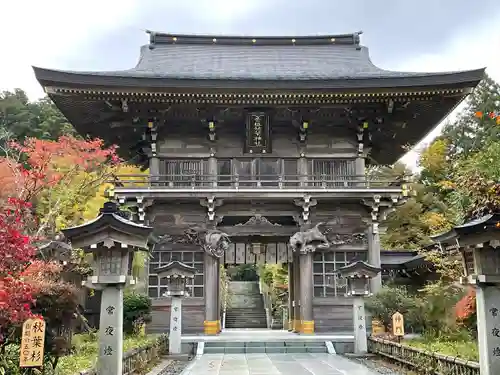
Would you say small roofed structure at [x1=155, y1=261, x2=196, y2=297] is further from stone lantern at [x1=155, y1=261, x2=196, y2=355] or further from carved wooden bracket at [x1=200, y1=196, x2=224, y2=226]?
carved wooden bracket at [x1=200, y1=196, x2=224, y2=226]

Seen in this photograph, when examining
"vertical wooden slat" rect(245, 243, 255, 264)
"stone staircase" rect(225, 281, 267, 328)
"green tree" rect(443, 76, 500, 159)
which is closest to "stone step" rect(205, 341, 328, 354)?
"vertical wooden slat" rect(245, 243, 255, 264)

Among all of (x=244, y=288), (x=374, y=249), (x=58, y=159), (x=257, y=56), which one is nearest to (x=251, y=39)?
(x=257, y=56)

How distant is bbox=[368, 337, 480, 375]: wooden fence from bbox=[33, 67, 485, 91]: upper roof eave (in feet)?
27.7

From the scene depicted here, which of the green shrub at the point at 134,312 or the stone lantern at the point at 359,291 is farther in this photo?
the green shrub at the point at 134,312

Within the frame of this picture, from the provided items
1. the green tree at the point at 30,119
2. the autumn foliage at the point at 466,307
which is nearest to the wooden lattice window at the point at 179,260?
the autumn foliage at the point at 466,307

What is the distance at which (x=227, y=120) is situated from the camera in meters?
19.2

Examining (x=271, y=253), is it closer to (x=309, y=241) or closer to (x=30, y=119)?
(x=309, y=241)

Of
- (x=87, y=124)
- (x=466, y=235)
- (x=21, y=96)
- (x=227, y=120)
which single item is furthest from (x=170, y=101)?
(x=21, y=96)

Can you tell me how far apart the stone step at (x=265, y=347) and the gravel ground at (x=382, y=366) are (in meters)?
1.92

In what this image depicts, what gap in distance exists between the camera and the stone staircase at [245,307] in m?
30.8

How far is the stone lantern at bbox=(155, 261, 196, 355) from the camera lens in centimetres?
1427

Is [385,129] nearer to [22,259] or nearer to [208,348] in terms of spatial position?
[208,348]

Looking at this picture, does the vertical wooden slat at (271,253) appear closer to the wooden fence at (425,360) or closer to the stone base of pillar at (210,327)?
the stone base of pillar at (210,327)

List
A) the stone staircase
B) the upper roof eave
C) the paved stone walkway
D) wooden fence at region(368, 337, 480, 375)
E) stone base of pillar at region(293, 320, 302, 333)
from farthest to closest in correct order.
Answer: the stone staircase < stone base of pillar at region(293, 320, 302, 333) < the upper roof eave < the paved stone walkway < wooden fence at region(368, 337, 480, 375)
